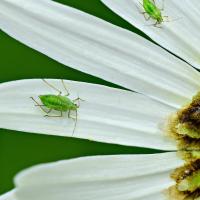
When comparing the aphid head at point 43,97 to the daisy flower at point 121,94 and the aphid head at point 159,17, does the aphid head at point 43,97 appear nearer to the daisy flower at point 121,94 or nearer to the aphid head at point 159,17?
the daisy flower at point 121,94

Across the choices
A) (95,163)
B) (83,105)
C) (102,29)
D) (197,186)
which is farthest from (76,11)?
(197,186)

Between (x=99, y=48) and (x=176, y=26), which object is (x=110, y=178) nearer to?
(x=99, y=48)

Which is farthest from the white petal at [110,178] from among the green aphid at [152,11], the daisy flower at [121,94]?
the green aphid at [152,11]

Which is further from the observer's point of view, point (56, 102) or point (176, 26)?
point (176, 26)

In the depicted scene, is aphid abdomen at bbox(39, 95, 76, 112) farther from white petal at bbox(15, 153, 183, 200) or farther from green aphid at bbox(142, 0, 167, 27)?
green aphid at bbox(142, 0, 167, 27)

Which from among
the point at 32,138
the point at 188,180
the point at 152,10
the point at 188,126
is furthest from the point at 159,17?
the point at 32,138

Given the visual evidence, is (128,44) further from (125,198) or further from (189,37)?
(125,198)

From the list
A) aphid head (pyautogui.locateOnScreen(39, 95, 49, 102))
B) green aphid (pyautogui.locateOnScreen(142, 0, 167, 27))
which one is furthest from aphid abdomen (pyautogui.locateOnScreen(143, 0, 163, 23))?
aphid head (pyautogui.locateOnScreen(39, 95, 49, 102))
